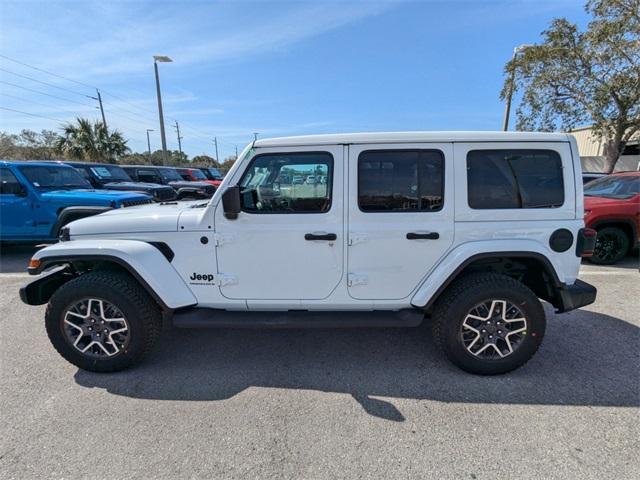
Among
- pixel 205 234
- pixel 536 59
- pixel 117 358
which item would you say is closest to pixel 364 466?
pixel 205 234

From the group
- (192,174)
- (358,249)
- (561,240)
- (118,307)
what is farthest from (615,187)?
(192,174)

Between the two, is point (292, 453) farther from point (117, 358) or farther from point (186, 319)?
point (117, 358)

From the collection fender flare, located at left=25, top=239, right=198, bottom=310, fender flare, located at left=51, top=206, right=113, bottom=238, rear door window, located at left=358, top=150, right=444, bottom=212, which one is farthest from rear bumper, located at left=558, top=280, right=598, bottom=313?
fender flare, located at left=51, top=206, right=113, bottom=238

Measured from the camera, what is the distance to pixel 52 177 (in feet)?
22.8

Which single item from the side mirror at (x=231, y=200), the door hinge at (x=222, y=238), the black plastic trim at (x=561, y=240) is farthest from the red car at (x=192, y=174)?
the black plastic trim at (x=561, y=240)

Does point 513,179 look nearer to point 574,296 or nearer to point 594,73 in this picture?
point 574,296

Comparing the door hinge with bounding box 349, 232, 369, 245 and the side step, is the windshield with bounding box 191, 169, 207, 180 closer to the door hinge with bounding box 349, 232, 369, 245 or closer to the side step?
the side step

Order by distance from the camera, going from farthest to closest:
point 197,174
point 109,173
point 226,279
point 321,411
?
point 197,174 → point 109,173 → point 226,279 → point 321,411

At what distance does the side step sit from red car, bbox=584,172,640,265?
5.06m

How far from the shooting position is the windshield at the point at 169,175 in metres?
14.9

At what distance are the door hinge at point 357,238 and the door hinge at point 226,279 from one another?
1.00 meters

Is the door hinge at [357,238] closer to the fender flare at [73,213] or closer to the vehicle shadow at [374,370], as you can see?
the vehicle shadow at [374,370]

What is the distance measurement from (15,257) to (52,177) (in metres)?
1.75

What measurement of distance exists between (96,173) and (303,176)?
1036 centimetres
